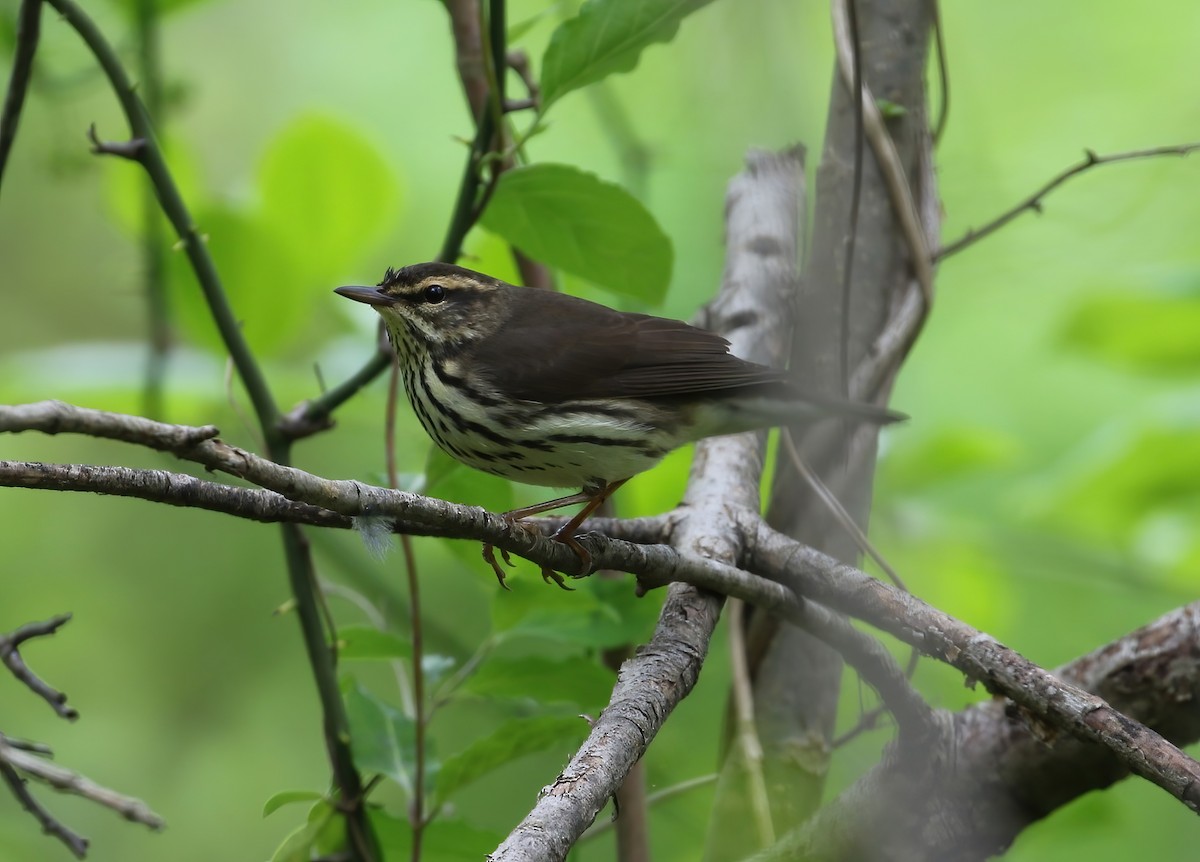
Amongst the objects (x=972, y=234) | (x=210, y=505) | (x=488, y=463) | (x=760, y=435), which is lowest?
(x=760, y=435)

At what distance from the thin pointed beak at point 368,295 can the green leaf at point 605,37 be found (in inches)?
44.7

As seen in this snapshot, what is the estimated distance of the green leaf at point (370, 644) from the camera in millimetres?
2625

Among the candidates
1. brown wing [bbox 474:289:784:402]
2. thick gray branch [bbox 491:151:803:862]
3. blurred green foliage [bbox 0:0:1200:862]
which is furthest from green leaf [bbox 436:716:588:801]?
brown wing [bbox 474:289:784:402]

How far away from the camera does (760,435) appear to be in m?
3.60

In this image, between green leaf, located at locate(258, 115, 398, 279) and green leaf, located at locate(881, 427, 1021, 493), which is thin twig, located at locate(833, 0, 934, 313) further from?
green leaf, located at locate(258, 115, 398, 279)

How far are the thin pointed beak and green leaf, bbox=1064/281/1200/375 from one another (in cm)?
220

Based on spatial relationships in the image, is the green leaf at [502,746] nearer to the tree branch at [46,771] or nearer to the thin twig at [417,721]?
the thin twig at [417,721]

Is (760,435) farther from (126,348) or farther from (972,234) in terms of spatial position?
(126,348)

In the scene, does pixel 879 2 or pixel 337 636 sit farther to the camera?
pixel 879 2

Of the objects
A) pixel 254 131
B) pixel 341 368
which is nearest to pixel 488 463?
pixel 341 368

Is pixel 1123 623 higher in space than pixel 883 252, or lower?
lower

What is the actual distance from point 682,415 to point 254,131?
466 cm

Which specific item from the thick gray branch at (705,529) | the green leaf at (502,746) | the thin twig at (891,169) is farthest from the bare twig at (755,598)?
the thin twig at (891,169)

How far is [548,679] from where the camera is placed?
106 inches
